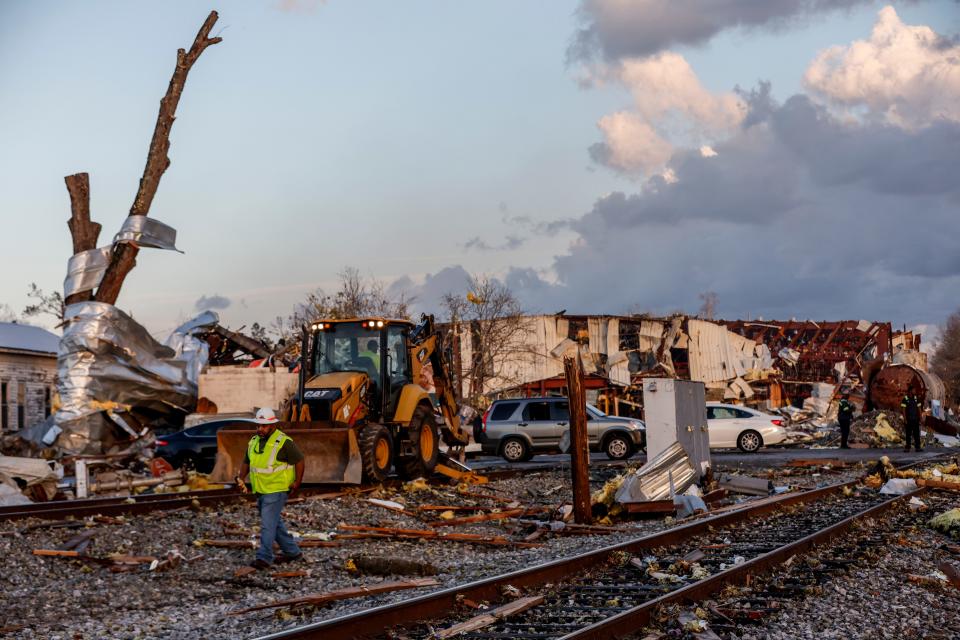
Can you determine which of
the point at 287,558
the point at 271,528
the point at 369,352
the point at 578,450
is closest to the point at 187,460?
the point at 369,352

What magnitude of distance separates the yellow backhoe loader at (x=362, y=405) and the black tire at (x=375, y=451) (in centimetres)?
2

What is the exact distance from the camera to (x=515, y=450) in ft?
94.7

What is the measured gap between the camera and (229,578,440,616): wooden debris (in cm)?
818

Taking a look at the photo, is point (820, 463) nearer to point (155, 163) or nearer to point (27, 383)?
point (155, 163)

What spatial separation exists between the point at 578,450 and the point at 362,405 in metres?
4.52

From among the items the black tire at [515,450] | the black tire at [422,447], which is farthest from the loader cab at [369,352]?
the black tire at [515,450]

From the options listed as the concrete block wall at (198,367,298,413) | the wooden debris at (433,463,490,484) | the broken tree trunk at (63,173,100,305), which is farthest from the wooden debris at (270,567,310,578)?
the concrete block wall at (198,367,298,413)

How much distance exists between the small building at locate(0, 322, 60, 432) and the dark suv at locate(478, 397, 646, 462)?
15713mm

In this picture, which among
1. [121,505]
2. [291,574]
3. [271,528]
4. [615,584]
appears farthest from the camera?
[121,505]

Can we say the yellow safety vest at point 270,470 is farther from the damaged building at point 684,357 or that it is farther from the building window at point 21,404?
the damaged building at point 684,357

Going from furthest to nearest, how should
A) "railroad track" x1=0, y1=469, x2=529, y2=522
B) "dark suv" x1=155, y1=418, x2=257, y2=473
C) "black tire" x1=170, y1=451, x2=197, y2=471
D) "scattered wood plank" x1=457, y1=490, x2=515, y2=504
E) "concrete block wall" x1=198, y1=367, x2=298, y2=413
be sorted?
"concrete block wall" x1=198, y1=367, x2=298, y2=413
"black tire" x1=170, y1=451, x2=197, y2=471
"dark suv" x1=155, y1=418, x2=257, y2=473
"scattered wood plank" x1=457, y1=490, x2=515, y2=504
"railroad track" x1=0, y1=469, x2=529, y2=522

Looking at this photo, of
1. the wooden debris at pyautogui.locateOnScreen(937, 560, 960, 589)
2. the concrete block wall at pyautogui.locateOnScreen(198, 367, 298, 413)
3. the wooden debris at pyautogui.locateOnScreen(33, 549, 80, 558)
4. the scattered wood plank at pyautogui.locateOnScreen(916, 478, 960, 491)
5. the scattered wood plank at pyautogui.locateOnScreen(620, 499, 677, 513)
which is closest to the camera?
the wooden debris at pyautogui.locateOnScreen(937, 560, 960, 589)

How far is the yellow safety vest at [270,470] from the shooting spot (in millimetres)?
10484

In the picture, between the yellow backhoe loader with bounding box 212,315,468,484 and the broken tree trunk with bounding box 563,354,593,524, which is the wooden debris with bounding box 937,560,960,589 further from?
the yellow backhoe loader with bounding box 212,315,468,484
